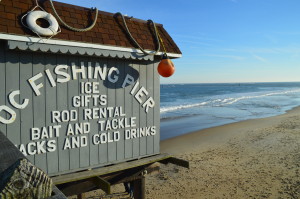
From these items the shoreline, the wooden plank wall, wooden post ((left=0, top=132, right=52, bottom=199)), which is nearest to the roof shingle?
the wooden plank wall

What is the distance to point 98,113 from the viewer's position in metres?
4.35

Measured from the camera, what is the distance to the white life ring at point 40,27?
3.51m

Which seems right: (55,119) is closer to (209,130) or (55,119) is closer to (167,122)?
(209,130)

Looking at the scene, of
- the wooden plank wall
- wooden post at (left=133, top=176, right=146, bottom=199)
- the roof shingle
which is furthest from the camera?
wooden post at (left=133, top=176, right=146, bottom=199)

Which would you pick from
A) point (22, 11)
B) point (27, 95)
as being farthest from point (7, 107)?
Result: point (22, 11)

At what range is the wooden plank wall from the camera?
361 cm

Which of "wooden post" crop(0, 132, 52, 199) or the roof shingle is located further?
the roof shingle

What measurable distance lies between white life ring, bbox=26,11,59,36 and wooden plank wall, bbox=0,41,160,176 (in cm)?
39

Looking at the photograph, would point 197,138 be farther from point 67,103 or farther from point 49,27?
point 49,27

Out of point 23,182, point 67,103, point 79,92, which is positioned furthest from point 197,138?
point 23,182

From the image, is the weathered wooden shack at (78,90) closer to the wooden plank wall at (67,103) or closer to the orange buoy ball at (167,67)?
the wooden plank wall at (67,103)

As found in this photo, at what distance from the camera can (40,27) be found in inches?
140

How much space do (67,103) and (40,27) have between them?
1.18 meters

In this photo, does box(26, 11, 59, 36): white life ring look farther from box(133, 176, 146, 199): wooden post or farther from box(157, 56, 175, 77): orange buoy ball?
box(133, 176, 146, 199): wooden post
